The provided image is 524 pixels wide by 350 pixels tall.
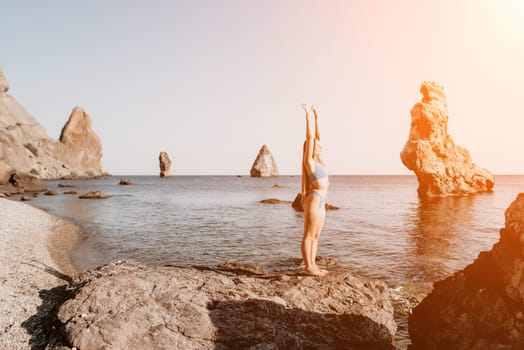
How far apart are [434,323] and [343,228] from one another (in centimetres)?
1883

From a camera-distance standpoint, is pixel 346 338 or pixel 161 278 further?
pixel 161 278

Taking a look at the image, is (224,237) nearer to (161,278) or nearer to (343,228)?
(343,228)

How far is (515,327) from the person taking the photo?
5504mm

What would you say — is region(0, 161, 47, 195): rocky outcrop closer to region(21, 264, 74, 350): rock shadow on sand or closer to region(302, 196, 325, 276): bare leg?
region(21, 264, 74, 350): rock shadow on sand

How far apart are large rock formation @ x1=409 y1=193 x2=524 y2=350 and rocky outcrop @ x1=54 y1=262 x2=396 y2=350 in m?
0.97

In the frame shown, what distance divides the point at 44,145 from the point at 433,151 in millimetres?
147416

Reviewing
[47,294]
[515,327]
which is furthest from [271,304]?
[47,294]

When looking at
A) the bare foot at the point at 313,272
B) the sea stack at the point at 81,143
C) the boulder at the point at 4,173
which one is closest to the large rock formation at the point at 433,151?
the bare foot at the point at 313,272

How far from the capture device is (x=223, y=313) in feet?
19.5

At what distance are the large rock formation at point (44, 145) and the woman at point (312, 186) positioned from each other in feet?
354

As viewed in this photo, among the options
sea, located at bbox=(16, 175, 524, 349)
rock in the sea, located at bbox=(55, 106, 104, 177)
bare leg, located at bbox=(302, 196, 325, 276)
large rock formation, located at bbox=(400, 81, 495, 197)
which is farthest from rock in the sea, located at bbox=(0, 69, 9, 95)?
bare leg, located at bbox=(302, 196, 325, 276)

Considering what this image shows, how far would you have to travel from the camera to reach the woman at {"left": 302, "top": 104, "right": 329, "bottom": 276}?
727cm

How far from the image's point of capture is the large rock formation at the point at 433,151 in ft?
187

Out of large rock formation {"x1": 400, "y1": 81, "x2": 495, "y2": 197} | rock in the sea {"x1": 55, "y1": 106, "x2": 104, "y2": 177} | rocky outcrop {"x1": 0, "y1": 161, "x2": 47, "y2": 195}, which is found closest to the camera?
rocky outcrop {"x1": 0, "y1": 161, "x2": 47, "y2": 195}
